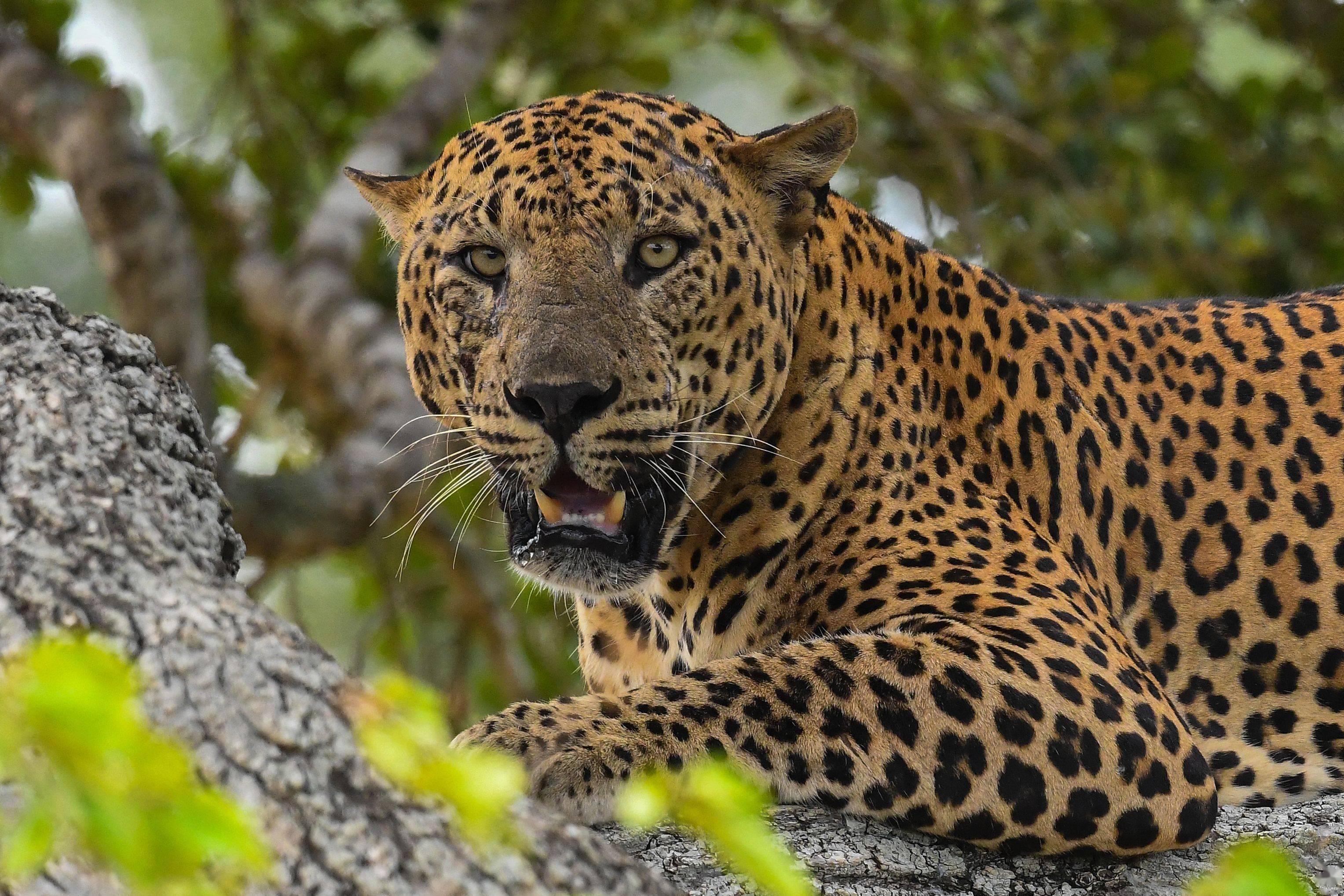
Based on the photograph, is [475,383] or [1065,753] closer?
[1065,753]

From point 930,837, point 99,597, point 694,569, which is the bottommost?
point 930,837

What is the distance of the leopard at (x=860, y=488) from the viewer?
177 inches

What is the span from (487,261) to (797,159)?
1113mm

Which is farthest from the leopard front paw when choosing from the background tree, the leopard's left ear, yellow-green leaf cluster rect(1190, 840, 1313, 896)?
the background tree

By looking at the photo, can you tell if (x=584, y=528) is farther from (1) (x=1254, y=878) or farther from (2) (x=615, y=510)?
(1) (x=1254, y=878)

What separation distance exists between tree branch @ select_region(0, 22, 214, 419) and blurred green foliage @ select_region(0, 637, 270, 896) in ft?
24.3

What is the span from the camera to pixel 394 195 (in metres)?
5.96

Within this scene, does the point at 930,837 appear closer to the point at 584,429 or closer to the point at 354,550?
the point at 584,429

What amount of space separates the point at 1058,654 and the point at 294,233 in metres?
8.27

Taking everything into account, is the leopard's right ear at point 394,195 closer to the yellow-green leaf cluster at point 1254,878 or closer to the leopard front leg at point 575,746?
the leopard front leg at point 575,746

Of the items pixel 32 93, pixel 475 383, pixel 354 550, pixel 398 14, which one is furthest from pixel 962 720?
pixel 398 14

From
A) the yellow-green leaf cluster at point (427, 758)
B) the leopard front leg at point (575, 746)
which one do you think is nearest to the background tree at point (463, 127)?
the leopard front leg at point (575, 746)

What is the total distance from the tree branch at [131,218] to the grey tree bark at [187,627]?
5.85 meters

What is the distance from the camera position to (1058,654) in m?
4.79
